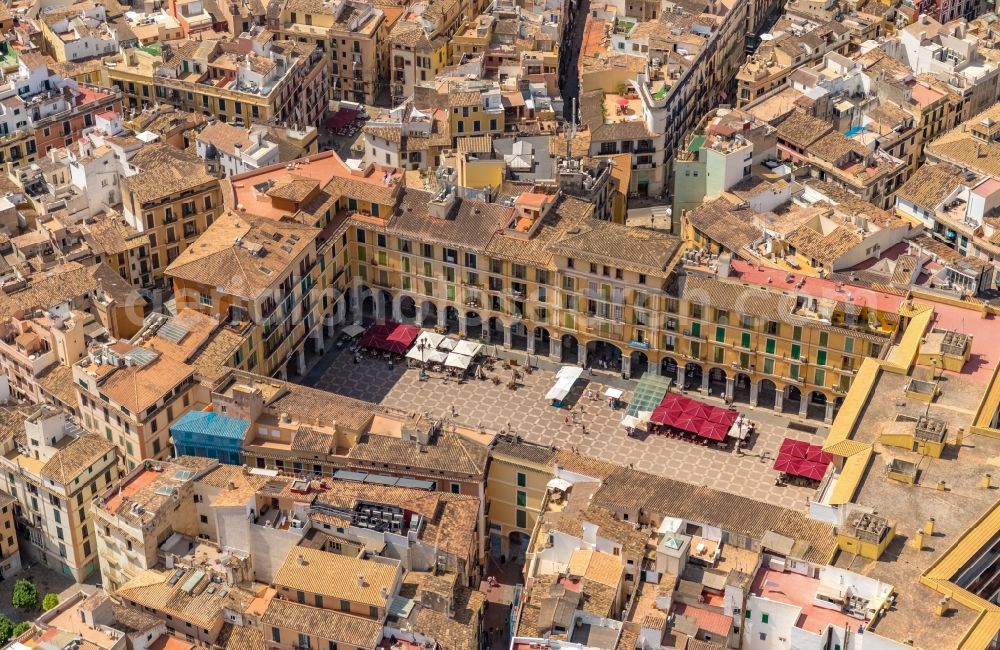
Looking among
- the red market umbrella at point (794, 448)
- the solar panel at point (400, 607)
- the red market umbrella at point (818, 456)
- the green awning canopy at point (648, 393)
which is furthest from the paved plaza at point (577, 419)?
the solar panel at point (400, 607)

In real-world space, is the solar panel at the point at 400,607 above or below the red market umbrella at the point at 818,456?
above

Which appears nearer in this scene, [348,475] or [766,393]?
[348,475]

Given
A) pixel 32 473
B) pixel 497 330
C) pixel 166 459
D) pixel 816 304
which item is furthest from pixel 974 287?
pixel 32 473

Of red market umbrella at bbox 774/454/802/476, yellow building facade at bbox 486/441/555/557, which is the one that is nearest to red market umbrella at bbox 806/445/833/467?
red market umbrella at bbox 774/454/802/476

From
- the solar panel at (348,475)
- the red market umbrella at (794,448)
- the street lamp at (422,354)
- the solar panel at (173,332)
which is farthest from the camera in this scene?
the street lamp at (422,354)

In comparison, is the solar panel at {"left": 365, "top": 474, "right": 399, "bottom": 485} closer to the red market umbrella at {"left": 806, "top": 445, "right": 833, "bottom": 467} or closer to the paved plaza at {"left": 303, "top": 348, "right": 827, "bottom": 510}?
the paved plaza at {"left": 303, "top": 348, "right": 827, "bottom": 510}

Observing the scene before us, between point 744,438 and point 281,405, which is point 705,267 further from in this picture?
point 281,405

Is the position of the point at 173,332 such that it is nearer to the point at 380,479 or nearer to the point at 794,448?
the point at 380,479

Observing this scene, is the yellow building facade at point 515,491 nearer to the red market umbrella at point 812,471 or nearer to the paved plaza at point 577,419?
the paved plaza at point 577,419

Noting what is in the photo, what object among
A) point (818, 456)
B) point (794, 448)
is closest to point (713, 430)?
point (794, 448)
